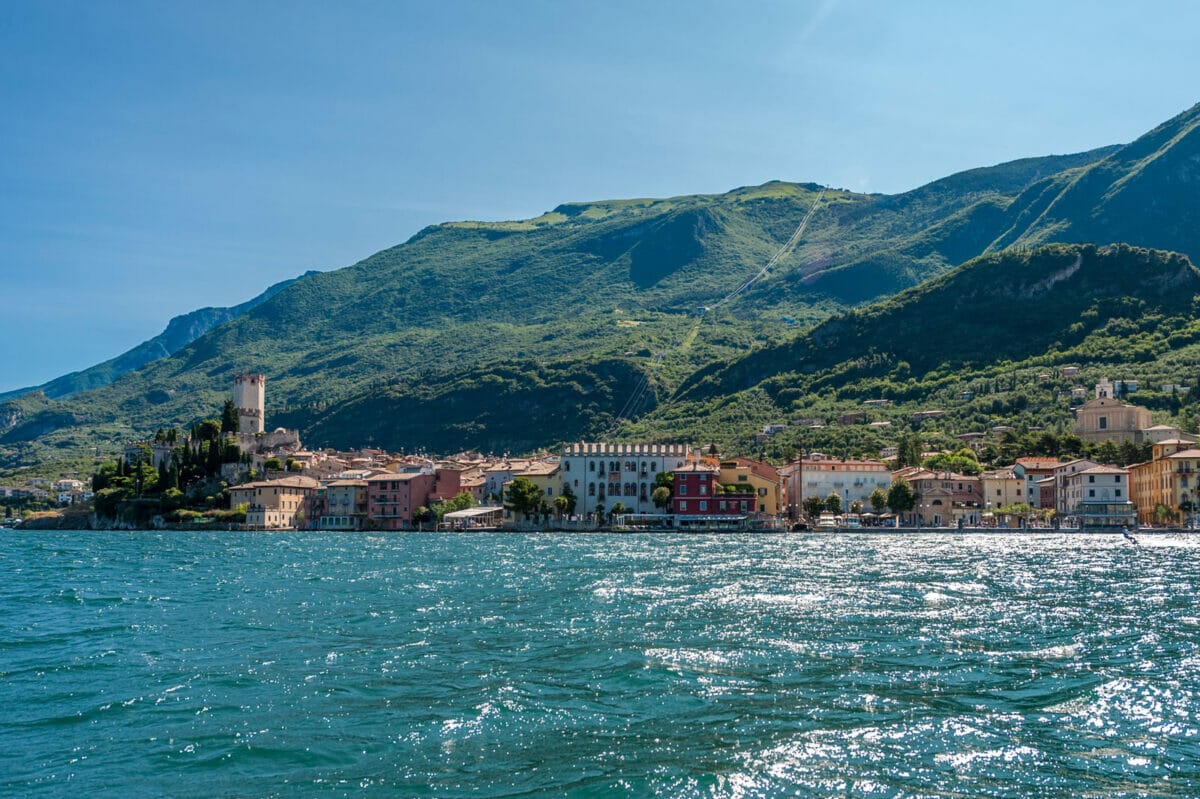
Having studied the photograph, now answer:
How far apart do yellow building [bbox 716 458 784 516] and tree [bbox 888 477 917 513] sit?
9.95 m

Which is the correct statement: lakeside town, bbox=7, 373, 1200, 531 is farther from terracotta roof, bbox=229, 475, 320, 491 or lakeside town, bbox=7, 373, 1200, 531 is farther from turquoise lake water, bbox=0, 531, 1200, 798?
turquoise lake water, bbox=0, 531, 1200, 798

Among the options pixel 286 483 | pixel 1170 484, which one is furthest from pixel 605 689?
pixel 286 483

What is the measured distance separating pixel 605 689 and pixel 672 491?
8555cm

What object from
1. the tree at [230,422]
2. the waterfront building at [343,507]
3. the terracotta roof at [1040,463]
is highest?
the tree at [230,422]

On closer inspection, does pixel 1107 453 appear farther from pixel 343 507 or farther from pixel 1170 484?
pixel 343 507

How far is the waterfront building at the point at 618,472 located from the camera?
361 ft

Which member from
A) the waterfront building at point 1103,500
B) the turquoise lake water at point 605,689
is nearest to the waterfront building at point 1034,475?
the waterfront building at point 1103,500

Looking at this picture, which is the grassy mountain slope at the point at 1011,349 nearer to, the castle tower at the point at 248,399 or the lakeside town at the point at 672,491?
the lakeside town at the point at 672,491

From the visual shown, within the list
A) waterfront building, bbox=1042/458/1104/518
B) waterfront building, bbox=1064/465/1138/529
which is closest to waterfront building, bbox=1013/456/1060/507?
waterfront building, bbox=1042/458/1104/518

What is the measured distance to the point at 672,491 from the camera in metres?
107

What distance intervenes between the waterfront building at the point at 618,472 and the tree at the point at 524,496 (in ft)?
18.8

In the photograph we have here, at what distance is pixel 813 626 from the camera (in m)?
30.0

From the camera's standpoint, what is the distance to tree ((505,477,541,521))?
105m

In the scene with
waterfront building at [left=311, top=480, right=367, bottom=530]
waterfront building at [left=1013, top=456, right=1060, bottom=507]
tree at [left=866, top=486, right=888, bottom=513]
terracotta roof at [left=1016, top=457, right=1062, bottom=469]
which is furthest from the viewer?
waterfront building at [left=311, top=480, right=367, bottom=530]
